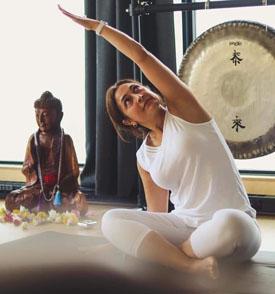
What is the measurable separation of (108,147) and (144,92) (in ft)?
3.73

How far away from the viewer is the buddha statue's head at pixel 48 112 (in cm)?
160

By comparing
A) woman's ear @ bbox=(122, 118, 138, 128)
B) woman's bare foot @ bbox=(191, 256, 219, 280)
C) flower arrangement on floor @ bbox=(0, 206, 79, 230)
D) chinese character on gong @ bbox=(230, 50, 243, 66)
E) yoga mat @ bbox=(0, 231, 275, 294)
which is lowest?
flower arrangement on floor @ bbox=(0, 206, 79, 230)

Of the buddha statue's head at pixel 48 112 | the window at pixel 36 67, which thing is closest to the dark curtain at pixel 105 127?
the window at pixel 36 67

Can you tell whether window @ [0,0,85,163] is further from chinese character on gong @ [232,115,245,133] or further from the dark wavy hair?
the dark wavy hair

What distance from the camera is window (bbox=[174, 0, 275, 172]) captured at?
4.79ft

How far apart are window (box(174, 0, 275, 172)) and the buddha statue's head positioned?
455 millimetres

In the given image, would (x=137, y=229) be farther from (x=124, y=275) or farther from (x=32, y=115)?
(x=32, y=115)

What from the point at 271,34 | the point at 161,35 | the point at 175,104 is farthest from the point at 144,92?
the point at 161,35

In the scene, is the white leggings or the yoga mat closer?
the yoga mat

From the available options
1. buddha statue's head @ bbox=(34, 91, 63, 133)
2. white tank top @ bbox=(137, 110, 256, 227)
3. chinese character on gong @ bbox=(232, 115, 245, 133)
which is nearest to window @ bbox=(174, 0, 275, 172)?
chinese character on gong @ bbox=(232, 115, 245, 133)

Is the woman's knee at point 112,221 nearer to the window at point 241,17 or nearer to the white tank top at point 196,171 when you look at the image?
the white tank top at point 196,171

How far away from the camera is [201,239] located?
2.54 ft

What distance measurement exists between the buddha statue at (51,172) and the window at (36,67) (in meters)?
0.28

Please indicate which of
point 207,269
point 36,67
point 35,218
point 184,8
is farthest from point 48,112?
point 207,269
